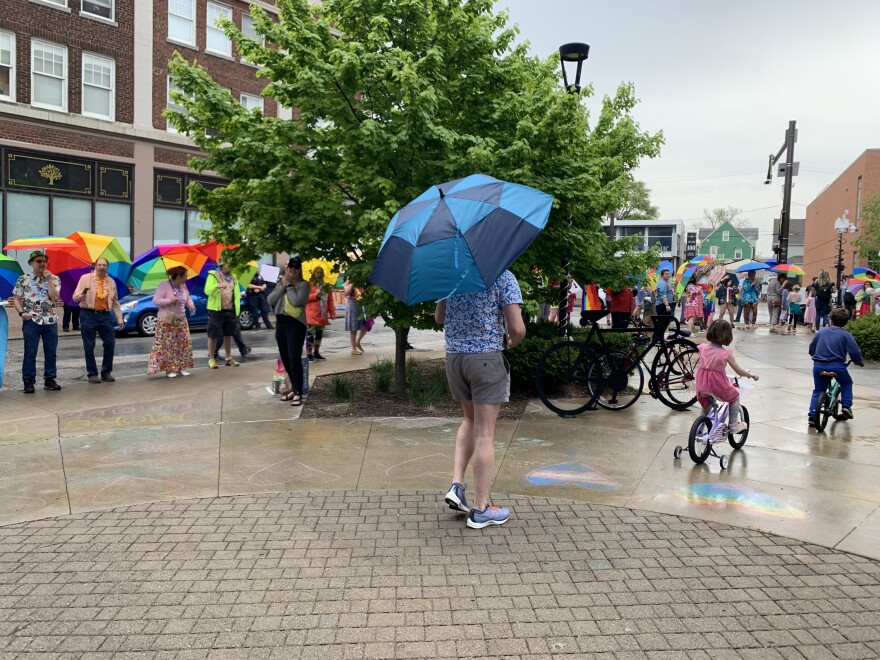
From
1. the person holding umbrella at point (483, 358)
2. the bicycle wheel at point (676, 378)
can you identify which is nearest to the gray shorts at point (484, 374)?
the person holding umbrella at point (483, 358)

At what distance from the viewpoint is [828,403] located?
307 inches

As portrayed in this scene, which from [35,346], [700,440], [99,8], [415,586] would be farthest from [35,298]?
[99,8]

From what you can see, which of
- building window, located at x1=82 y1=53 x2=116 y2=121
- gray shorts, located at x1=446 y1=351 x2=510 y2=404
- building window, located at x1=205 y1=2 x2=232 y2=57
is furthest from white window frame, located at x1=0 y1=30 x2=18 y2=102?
gray shorts, located at x1=446 y1=351 x2=510 y2=404

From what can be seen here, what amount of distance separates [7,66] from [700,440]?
23622mm

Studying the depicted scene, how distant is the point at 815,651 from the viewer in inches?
127

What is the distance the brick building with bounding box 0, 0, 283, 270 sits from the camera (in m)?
22.4

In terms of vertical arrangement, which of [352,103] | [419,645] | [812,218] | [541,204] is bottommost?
[419,645]

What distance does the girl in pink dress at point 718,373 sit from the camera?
6406 mm

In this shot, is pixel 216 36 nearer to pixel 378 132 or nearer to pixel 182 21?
pixel 182 21

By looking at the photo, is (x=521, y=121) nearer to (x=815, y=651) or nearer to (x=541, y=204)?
(x=541, y=204)

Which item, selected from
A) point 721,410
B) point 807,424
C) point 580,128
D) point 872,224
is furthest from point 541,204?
point 872,224

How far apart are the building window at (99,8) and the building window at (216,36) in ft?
12.3

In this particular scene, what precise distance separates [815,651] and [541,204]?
9.43ft

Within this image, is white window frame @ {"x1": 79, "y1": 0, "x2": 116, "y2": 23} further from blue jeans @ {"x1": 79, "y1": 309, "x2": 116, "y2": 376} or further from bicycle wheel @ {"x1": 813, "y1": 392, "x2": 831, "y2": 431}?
bicycle wheel @ {"x1": 813, "y1": 392, "x2": 831, "y2": 431}
